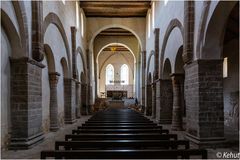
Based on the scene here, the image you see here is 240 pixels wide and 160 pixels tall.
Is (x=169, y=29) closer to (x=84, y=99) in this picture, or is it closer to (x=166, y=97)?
(x=166, y=97)

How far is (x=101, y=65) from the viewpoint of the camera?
1703 inches

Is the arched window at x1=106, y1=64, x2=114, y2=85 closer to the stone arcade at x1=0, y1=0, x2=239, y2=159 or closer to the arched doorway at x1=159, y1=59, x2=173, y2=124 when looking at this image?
the stone arcade at x1=0, y1=0, x2=239, y2=159

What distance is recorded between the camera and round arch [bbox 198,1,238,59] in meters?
8.40

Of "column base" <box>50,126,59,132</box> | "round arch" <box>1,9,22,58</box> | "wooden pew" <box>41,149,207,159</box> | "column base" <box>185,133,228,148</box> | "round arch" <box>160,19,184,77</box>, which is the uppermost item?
"round arch" <box>160,19,184,77</box>

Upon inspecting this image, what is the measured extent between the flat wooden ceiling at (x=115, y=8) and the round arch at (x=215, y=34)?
1464 cm

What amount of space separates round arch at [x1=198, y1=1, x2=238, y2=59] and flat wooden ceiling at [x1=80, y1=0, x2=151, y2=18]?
1464 centimetres

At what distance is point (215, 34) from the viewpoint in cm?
912

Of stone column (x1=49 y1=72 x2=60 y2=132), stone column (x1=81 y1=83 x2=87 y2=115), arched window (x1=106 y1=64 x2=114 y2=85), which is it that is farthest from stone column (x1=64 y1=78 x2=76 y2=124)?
arched window (x1=106 y1=64 x2=114 y2=85)

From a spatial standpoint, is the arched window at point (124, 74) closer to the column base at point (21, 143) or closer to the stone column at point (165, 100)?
the stone column at point (165, 100)

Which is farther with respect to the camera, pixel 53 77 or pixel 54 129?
pixel 54 129

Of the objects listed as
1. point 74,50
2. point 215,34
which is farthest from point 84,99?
point 215,34

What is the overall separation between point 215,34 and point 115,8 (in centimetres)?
1615

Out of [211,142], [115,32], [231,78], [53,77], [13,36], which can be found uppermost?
[115,32]

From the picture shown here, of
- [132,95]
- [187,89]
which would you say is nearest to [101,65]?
[132,95]
